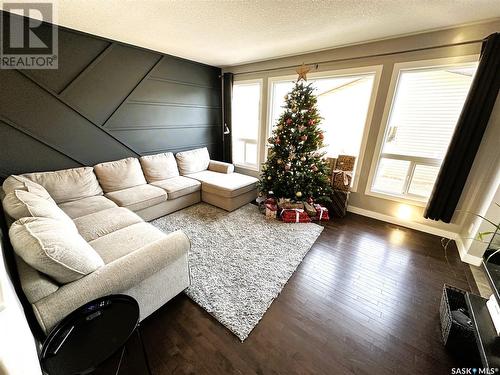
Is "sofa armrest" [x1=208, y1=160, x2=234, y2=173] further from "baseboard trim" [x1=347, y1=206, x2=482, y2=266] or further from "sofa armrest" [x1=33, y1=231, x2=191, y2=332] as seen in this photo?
"sofa armrest" [x1=33, y1=231, x2=191, y2=332]

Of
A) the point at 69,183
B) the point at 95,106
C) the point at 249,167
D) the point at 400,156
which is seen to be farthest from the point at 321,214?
the point at 95,106

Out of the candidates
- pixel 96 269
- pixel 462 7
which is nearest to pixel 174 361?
pixel 96 269

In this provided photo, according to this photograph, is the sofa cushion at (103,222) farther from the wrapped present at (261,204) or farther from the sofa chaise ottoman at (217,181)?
the wrapped present at (261,204)

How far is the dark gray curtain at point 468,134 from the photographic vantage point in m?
2.07

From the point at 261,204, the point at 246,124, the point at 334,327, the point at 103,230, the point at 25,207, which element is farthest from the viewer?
the point at 246,124

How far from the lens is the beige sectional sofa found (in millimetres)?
1082

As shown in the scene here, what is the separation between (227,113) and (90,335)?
13.9 feet

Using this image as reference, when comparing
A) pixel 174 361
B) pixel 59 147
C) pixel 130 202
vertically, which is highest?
pixel 59 147

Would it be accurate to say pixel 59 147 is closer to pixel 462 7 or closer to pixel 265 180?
pixel 265 180

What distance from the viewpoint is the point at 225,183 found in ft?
10.9

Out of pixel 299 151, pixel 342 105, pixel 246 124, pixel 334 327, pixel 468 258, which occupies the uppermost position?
pixel 342 105

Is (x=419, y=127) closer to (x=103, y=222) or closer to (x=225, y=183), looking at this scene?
(x=225, y=183)

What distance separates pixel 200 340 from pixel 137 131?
10.2 ft

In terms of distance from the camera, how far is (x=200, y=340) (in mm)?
1459
